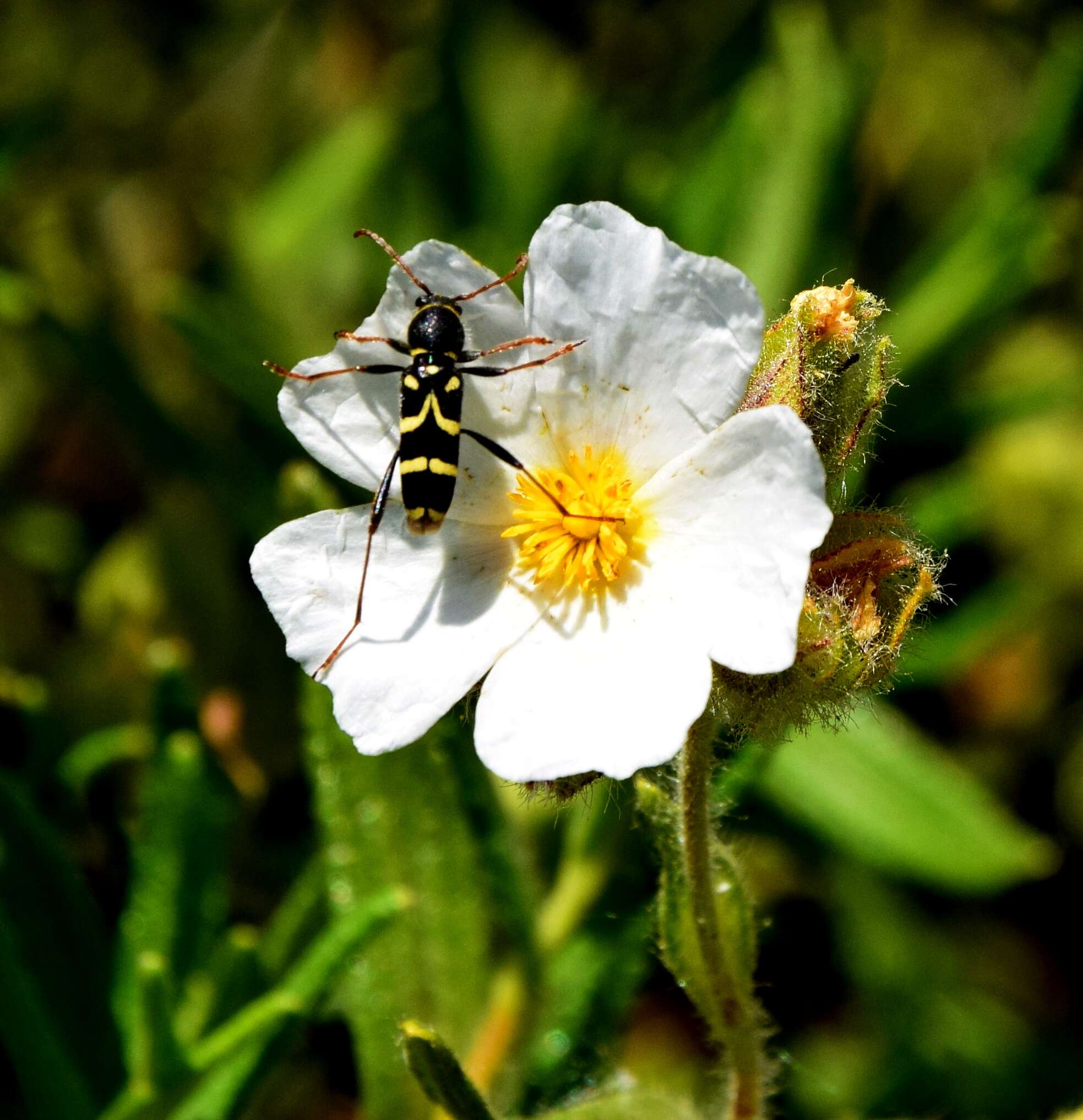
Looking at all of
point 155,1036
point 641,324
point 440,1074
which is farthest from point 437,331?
point 155,1036

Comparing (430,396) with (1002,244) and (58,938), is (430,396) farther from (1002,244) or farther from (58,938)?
(1002,244)

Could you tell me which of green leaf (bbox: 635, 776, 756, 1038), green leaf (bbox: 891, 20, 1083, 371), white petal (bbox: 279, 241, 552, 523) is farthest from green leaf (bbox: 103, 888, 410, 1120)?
green leaf (bbox: 891, 20, 1083, 371)

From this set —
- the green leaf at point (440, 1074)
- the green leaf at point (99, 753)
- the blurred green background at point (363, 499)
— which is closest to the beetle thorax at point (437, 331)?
the blurred green background at point (363, 499)

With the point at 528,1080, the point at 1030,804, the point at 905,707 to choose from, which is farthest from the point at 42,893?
→ the point at 1030,804

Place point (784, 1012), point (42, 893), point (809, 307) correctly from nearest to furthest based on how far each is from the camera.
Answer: point (809, 307), point (42, 893), point (784, 1012)

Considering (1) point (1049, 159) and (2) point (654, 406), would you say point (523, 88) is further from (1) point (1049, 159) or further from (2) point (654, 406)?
(2) point (654, 406)

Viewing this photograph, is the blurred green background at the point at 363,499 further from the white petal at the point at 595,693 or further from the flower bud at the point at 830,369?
the flower bud at the point at 830,369
